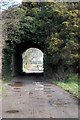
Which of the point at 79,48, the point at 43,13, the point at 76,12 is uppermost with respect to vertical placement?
the point at 43,13

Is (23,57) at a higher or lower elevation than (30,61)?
higher

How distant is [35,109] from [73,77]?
17.0 m

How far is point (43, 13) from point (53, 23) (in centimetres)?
262

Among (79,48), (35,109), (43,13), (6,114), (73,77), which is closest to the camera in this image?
(6,114)

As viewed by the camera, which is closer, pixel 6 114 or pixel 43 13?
pixel 6 114

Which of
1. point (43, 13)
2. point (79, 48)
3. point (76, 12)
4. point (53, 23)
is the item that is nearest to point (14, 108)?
point (79, 48)

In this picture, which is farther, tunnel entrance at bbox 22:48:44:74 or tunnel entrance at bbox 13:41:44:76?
tunnel entrance at bbox 22:48:44:74

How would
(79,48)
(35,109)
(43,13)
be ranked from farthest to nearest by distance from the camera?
(43,13) < (79,48) < (35,109)

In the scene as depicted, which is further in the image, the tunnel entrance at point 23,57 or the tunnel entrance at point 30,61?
the tunnel entrance at point 30,61

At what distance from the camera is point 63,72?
3131 cm

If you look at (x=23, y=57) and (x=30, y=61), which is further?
(x=30, y=61)

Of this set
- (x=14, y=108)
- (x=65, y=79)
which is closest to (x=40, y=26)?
(x=65, y=79)

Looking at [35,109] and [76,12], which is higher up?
[76,12]

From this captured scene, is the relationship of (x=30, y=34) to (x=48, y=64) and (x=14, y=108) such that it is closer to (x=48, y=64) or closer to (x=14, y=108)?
(x=48, y=64)
